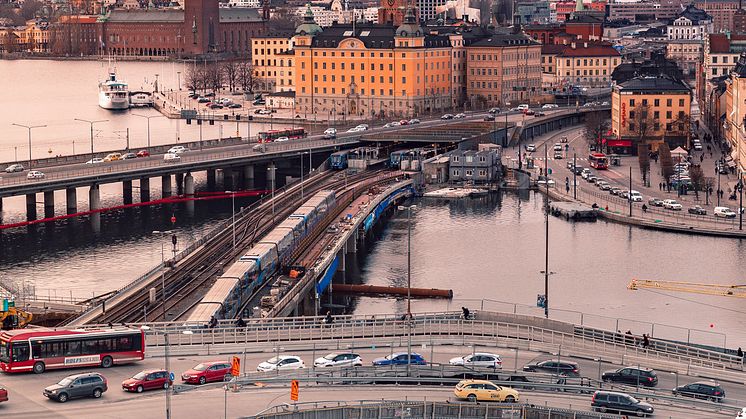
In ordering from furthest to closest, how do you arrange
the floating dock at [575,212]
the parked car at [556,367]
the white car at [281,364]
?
the floating dock at [575,212], the parked car at [556,367], the white car at [281,364]

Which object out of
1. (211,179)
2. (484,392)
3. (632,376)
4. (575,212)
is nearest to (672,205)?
(575,212)

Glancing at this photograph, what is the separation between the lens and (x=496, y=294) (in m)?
39.3

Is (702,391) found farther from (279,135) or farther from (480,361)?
(279,135)

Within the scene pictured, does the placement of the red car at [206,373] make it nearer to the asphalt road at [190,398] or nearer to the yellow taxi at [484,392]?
the asphalt road at [190,398]

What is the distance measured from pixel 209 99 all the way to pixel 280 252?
188 feet

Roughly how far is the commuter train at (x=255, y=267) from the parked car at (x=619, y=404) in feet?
31.7

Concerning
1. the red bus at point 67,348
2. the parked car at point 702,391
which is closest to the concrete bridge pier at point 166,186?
the red bus at point 67,348

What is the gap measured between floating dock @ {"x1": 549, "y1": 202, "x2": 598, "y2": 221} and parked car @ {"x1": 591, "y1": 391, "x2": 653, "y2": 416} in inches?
1137

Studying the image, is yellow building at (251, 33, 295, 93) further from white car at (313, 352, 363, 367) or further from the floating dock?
white car at (313, 352, 363, 367)

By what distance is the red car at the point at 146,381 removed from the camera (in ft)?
78.5

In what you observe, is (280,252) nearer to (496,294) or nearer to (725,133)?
(496,294)

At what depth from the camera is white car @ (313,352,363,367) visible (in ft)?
85.3

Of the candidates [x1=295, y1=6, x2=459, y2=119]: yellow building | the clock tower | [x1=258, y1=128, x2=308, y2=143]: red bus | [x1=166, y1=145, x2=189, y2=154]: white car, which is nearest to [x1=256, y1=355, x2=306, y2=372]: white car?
[x1=166, y1=145, x2=189, y2=154]: white car

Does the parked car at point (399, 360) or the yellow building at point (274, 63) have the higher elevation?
the yellow building at point (274, 63)
